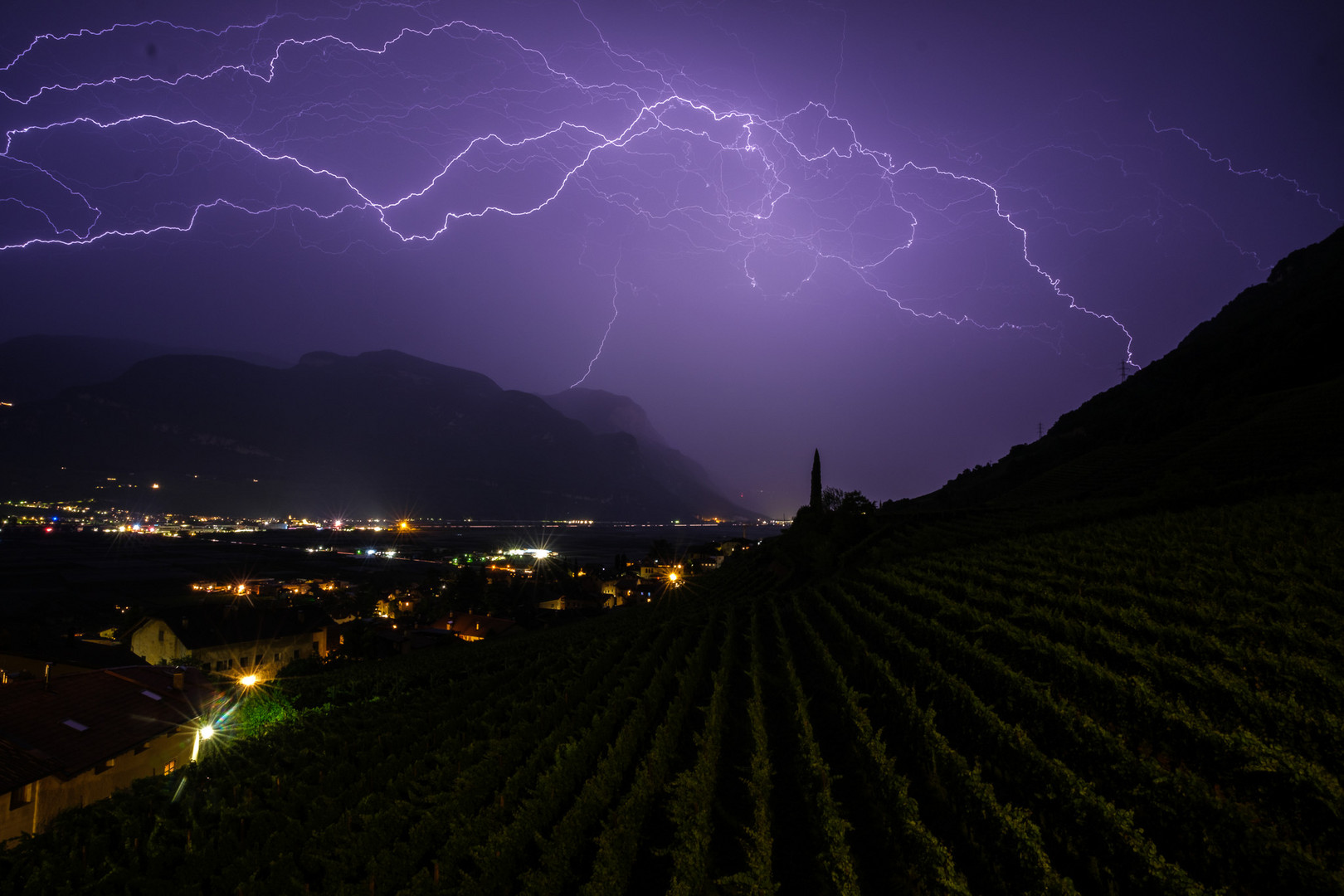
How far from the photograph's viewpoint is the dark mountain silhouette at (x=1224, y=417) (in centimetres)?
2855

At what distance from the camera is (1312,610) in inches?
361

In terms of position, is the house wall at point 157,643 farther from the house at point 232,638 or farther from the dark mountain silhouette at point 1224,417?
the dark mountain silhouette at point 1224,417

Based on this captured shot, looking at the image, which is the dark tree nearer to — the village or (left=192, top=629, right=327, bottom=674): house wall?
the village

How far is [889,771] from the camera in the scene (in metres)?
8.57

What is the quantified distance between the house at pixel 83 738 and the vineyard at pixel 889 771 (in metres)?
3.71

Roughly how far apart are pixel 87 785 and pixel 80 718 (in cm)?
233

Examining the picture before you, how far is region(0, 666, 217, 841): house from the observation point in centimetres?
1351

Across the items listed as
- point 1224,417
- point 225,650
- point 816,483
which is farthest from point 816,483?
point 225,650

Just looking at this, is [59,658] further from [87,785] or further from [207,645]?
[87,785]

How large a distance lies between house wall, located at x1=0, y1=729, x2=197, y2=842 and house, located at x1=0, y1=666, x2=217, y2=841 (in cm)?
2

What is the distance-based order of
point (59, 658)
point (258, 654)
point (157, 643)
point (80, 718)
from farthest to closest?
1. point (258, 654)
2. point (157, 643)
3. point (59, 658)
4. point (80, 718)

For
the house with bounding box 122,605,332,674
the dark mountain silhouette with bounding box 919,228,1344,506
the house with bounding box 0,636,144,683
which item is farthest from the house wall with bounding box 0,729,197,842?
the dark mountain silhouette with bounding box 919,228,1344,506

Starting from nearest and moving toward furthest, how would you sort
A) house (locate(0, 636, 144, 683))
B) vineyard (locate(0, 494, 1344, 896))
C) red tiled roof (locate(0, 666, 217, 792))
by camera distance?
vineyard (locate(0, 494, 1344, 896)) → red tiled roof (locate(0, 666, 217, 792)) → house (locate(0, 636, 144, 683))

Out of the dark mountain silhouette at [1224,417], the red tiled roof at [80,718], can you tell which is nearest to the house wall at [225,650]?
the red tiled roof at [80,718]
